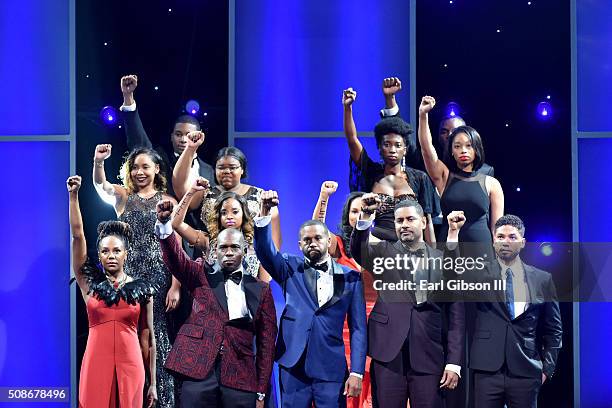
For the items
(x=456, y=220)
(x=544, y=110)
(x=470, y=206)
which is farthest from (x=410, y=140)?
(x=544, y=110)

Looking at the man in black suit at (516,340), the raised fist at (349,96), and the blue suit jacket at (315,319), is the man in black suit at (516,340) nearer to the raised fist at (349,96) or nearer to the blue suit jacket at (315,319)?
the blue suit jacket at (315,319)

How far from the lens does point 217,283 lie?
4852 millimetres

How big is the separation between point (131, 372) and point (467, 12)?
2.70m

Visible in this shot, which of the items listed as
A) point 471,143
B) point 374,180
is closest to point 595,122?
point 471,143

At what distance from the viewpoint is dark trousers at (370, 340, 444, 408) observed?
4914 millimetres

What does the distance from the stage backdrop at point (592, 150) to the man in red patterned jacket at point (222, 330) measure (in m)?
2.07

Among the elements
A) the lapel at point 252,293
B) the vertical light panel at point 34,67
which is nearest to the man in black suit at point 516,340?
the lapel at point 252,293

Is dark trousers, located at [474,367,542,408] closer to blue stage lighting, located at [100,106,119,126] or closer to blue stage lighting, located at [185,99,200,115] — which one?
blue stage lighting, located at [185,99,200,115]

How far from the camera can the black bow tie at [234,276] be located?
4848 millimetres

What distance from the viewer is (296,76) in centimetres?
623

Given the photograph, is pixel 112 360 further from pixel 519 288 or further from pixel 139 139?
pixel 519 288

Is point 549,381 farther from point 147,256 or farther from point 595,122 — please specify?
point 147,256

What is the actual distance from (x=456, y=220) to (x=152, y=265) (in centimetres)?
152

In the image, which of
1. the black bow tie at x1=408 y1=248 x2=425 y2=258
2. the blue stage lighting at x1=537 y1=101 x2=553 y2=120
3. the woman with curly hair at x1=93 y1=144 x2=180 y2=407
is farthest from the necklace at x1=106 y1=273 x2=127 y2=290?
the blue stage lighting at x1=537 y1=101 x2=553 y2=120
